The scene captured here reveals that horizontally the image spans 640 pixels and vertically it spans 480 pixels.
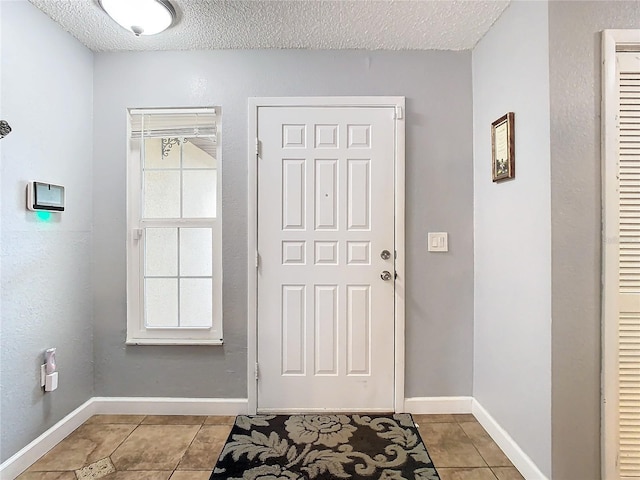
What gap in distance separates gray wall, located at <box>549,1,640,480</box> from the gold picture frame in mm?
276

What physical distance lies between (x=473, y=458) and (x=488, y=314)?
80cm

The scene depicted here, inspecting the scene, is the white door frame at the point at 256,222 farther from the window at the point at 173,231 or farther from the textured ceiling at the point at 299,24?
the textured ceiling at the point at 299,24

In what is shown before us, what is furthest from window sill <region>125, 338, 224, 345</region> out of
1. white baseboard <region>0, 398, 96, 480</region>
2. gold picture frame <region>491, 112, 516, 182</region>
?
gold picture frame <region>491, 112, 516, 182</region>

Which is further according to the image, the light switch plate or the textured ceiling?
the light switch plate

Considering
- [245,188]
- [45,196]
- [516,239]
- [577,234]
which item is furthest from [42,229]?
[577,234]

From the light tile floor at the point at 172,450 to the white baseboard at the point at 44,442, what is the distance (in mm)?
34

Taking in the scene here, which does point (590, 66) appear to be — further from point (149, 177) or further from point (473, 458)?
point (149, 177)

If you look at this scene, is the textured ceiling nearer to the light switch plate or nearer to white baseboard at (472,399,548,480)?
the light switch plate

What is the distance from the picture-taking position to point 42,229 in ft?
6.01

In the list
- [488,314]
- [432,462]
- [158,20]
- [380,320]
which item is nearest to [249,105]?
[158,20]

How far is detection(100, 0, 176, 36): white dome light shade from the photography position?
5.52ft

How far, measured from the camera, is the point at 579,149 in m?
1.46

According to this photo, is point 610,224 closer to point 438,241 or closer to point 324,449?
point 438,241

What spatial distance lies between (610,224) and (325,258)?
1.47 m
